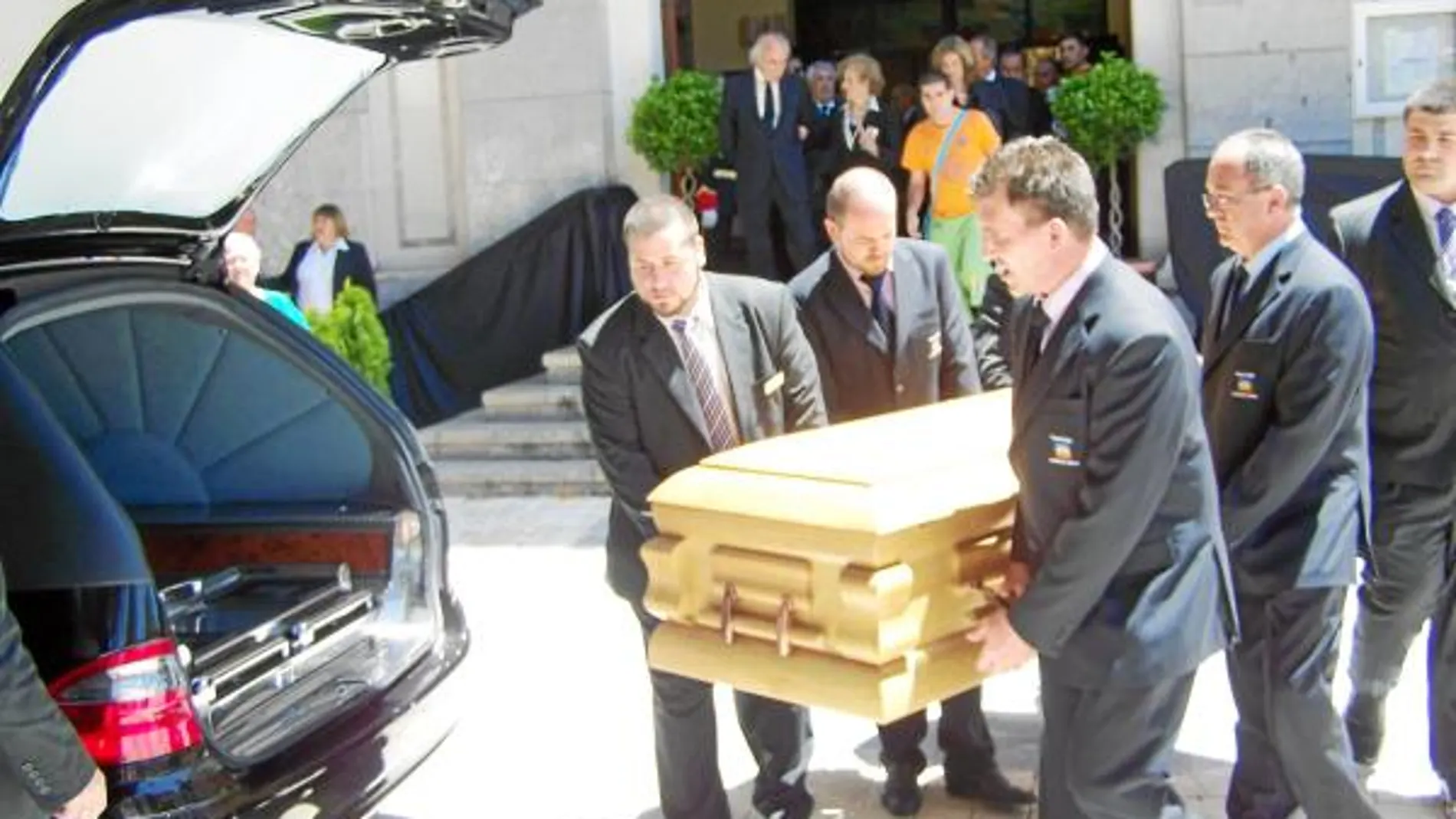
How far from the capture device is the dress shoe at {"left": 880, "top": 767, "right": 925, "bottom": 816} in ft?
15.2

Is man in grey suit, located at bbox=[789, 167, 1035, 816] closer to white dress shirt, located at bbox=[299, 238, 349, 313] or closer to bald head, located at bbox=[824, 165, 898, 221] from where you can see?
bald head, located at bbox=[824, 165, 898, 221]

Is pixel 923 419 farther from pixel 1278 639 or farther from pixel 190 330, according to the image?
pixel 190 330

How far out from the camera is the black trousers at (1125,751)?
3.21 m

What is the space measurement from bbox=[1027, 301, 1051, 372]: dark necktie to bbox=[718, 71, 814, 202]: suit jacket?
6863mm

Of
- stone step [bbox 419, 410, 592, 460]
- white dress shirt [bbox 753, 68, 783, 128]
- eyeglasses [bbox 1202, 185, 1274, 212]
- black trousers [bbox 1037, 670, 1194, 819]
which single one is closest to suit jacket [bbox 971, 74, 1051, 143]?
white dress shirt [bbox 753, 68, 783, 128]

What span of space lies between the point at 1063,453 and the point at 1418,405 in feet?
5.41

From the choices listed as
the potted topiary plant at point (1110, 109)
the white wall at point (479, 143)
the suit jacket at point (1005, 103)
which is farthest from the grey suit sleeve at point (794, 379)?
the white wall at point (479, 143)

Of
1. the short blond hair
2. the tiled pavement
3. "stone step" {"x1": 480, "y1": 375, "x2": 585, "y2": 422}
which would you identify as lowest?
the tiled pavement

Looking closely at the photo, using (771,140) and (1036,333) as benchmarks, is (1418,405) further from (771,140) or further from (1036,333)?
(771,140)

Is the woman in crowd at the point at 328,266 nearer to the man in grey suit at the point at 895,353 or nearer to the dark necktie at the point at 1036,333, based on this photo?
the man in grey suit at the point at 895,353

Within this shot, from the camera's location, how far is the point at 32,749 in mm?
2930

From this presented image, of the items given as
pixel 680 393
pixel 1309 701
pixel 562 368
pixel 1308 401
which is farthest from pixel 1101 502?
pixel 562 368

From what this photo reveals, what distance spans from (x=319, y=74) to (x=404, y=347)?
24.2ft

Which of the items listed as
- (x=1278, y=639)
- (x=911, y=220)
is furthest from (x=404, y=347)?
(x=1278, y=639)
